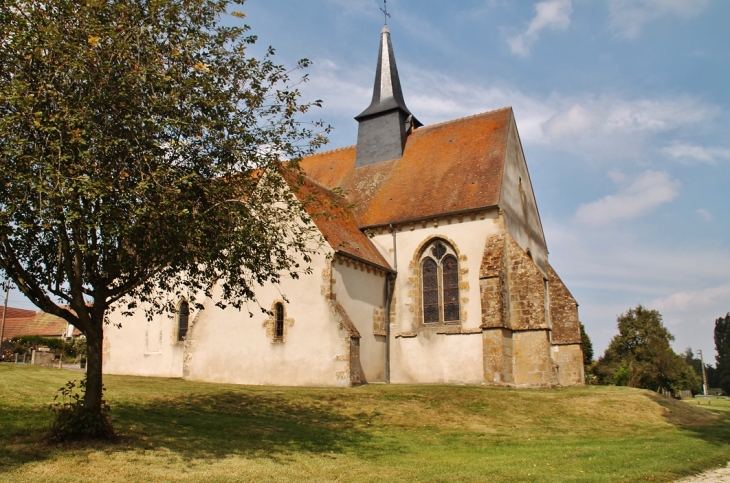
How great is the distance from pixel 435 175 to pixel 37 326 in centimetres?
4368

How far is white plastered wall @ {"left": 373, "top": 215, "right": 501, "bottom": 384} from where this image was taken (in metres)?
20.0

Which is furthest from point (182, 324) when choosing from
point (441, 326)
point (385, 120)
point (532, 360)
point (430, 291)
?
point (532, 360)

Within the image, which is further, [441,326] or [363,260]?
[441,326]

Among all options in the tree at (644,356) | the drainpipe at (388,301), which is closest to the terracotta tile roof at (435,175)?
the drainpipe at (388,301)

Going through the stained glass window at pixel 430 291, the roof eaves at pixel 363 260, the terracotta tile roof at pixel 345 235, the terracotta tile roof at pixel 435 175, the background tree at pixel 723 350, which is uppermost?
the terracotta tile roof at pixel 435 175

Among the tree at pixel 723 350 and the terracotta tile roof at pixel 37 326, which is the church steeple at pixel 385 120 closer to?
the terracotta tile roof at pixel 37 326

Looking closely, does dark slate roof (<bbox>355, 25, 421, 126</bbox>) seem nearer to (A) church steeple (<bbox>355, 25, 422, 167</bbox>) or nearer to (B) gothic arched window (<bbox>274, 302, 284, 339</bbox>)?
(A) church steeple (<bbox>355, 25, 422, 167</bbox>)

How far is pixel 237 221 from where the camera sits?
9.34 m

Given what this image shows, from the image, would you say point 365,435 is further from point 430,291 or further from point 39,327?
point 39,327

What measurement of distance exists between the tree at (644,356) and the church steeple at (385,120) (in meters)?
24.5

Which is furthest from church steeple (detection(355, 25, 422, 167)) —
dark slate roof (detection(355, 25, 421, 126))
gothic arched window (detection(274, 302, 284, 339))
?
gothic arched window (detection(274, 302, 284, 339))

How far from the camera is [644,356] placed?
4706 centimetres

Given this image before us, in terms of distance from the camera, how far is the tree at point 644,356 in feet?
144

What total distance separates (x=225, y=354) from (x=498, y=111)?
15.0 metres
